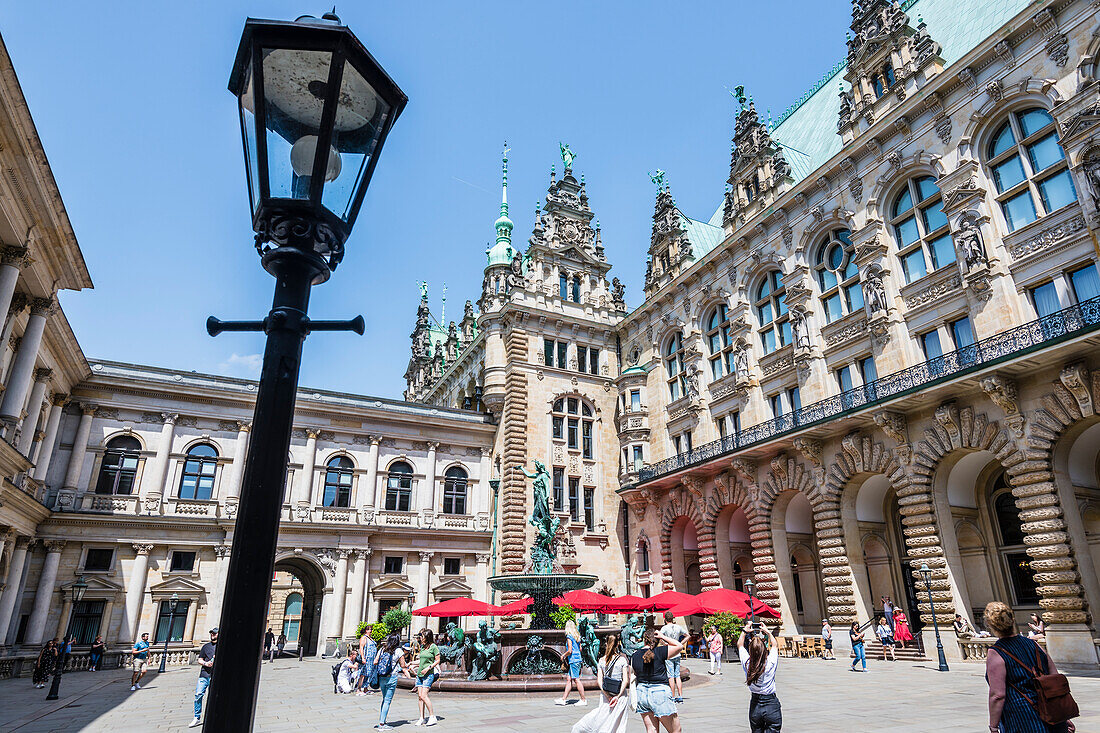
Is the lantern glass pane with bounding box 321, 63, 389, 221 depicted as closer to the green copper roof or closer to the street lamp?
the green copper roof

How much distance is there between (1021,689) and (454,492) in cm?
3501

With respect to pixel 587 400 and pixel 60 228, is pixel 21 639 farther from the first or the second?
pixel 587 400

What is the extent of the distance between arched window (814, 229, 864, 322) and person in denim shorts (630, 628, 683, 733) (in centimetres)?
2253

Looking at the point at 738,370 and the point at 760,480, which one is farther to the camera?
the point at 738,370

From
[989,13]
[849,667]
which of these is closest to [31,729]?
[849,667]

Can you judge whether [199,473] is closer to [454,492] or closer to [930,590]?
[454,492]

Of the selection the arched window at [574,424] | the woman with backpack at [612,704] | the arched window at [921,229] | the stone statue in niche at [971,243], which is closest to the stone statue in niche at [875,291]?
the arched window at [921,229]

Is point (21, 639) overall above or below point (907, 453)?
below

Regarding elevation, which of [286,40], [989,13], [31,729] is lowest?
[31,729]

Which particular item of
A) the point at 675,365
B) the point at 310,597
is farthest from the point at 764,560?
the point at 310,597

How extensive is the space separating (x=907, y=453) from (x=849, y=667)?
25.5ft

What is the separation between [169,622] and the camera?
29562 millimetres

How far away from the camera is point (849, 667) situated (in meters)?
21.4

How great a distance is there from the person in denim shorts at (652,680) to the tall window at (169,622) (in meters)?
28.7
